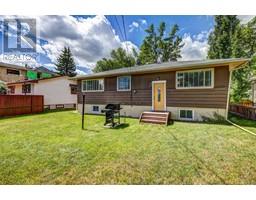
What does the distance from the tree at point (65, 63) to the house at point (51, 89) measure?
2243 centimetres

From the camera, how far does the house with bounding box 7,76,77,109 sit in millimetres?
16519

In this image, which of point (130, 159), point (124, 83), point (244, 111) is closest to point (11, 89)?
point (124, 83)

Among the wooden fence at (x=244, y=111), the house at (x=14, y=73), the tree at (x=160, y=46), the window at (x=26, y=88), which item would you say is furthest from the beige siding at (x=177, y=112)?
the tree at (x=160, y=46)

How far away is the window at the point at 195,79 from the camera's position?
8.26m

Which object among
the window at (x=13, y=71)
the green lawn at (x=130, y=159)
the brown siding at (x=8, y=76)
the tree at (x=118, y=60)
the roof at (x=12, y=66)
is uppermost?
the tree at (x=118, y=60)

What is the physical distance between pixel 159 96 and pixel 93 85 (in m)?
5.76

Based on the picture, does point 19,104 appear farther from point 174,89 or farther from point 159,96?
point 174,89

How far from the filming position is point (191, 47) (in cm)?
2581

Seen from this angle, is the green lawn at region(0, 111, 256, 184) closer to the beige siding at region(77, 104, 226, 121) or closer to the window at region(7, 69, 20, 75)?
the beige siding at region(77, 104, 226, 121)

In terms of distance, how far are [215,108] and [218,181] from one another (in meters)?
6.21

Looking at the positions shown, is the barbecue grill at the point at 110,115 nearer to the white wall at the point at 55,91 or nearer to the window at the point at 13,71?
the white wall at the point at 55,91

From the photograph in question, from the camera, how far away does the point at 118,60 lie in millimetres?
33312

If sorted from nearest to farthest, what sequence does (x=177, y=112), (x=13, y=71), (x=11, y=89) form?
(x=177, y=112) < (x=11, y=89) < (x=13, y=71)
